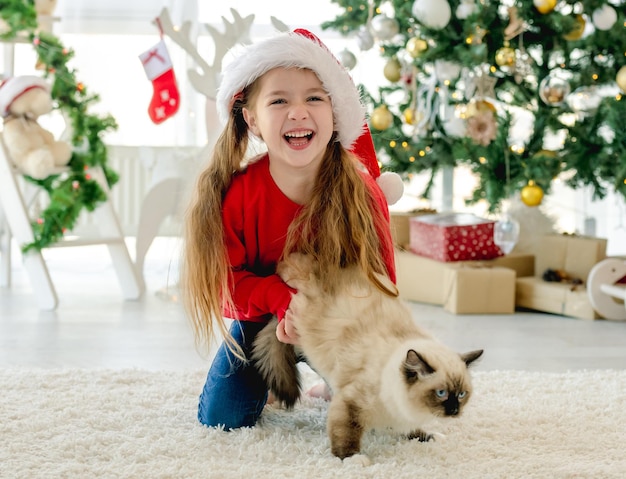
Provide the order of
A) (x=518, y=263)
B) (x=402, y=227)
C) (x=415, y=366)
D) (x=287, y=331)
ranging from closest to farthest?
(x=415, y=366) → (x=287, y=331) → (x=518, y=263) → (x=402, y=227)

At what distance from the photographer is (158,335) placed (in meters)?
2.47

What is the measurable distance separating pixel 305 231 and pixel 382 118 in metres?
1.54

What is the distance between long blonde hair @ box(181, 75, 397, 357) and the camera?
1.59 metres

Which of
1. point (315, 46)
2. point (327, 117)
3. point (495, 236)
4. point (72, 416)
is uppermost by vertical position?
point (315, 46)

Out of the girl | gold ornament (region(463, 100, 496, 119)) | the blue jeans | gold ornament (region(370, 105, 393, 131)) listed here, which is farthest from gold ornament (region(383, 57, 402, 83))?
the blue jeans

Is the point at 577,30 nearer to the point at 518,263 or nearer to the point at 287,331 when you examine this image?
the point at 518,263

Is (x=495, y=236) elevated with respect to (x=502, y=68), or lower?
lower

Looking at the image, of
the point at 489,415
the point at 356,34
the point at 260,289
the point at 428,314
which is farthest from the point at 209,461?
the point at 356,34

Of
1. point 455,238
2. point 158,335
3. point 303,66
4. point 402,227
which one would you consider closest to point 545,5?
point 455,238

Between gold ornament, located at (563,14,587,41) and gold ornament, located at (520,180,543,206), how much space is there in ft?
1.63

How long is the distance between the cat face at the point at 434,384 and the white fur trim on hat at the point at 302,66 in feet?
1.69

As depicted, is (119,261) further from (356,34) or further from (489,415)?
(489,415)

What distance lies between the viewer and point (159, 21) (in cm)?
300

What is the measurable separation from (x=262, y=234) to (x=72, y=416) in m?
0.52
